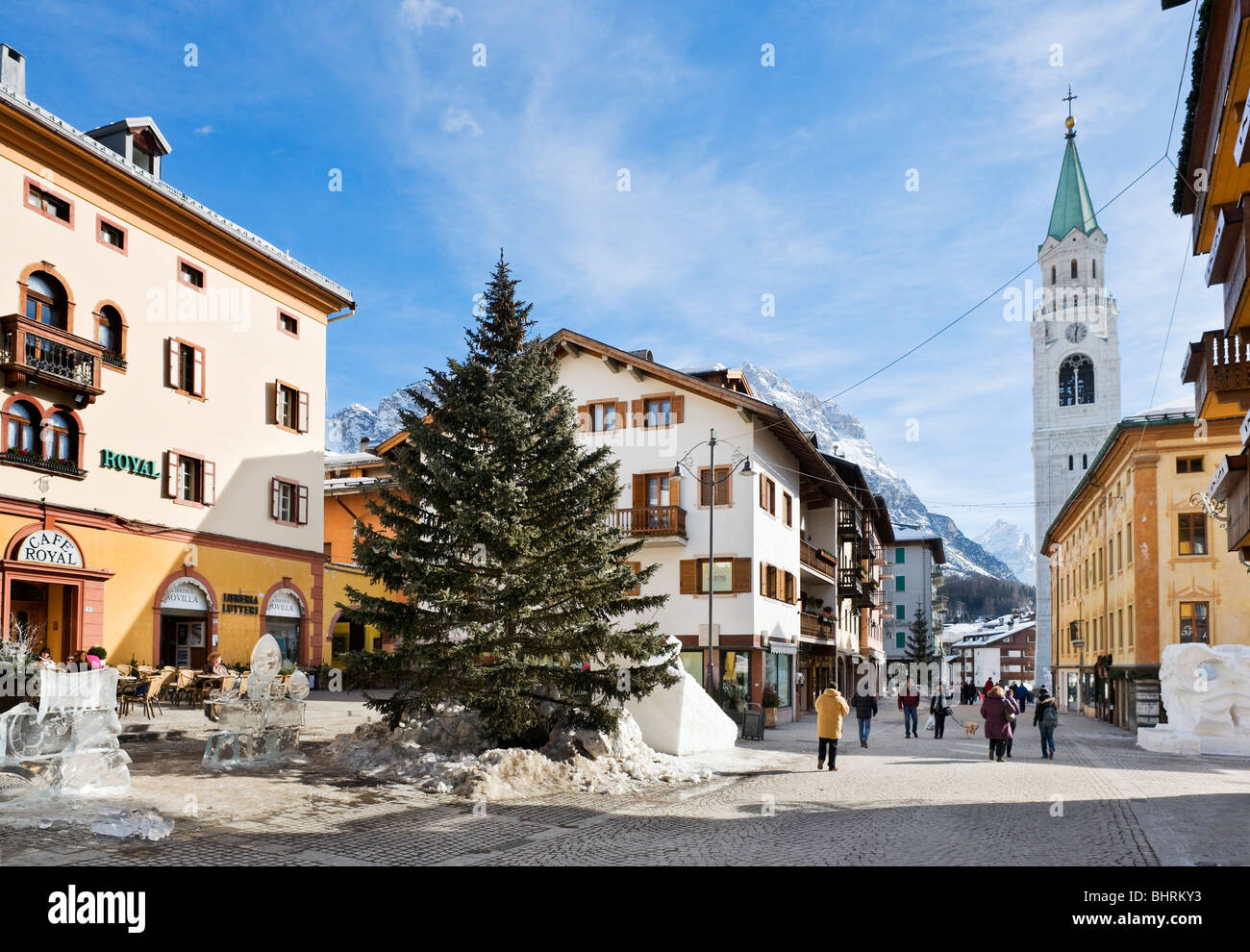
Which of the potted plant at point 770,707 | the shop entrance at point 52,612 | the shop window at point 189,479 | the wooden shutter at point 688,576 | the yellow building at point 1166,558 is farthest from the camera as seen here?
the yellow building at point 1166,558

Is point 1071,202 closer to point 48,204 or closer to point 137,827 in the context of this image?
point 48,204

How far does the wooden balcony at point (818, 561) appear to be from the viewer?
43013 millimetres

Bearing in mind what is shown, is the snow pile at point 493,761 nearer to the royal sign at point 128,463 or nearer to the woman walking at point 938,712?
the royal sign at point 128,463

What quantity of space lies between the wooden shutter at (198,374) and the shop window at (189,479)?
207cm

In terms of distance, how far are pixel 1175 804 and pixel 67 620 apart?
26402 mm

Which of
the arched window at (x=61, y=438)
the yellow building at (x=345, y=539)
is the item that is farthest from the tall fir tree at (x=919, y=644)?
the arched window at (x=61, y=438)

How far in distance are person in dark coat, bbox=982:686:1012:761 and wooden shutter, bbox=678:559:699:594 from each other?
496 inches

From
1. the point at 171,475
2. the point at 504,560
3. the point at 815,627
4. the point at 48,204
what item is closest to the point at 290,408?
the point at 171,475

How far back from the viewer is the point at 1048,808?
1502 centimetres

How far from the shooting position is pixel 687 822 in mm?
13422

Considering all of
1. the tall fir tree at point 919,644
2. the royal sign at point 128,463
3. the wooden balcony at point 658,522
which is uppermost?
the royal sign at point 128,463

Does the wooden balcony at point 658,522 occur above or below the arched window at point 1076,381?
below
